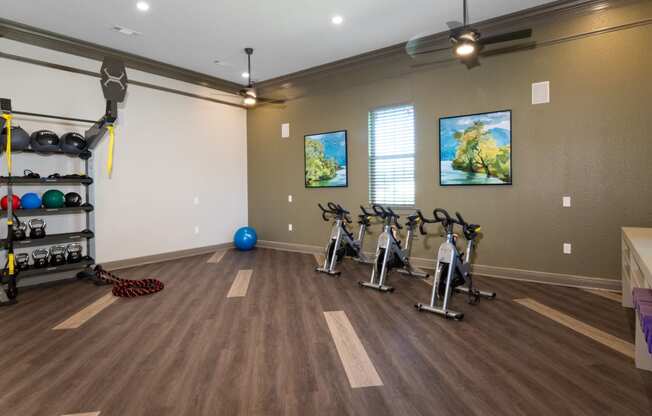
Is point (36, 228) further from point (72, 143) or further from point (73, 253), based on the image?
point (72, 143)

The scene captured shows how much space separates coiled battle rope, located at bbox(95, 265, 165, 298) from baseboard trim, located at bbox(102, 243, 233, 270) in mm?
458

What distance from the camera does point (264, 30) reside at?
193 inches

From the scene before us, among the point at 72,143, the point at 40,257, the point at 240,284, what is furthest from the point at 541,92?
the point at 40,257

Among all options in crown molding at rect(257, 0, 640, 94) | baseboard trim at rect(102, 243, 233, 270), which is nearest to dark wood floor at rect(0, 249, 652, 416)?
baseboard trim at rect(102, 243, 233, 270)

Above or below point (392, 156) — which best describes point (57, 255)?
below

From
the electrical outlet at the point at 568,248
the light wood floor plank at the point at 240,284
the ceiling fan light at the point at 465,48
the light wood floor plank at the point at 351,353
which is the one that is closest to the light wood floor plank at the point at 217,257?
the light wood floor plank at the point at 240,284

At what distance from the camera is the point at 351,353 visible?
2725 mm

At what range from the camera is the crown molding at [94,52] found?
457 centimetres

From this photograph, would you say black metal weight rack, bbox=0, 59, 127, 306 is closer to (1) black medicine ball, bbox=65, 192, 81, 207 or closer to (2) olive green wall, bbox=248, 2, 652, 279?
(1) black medicine ball, bbox=65, 192, 81, 207

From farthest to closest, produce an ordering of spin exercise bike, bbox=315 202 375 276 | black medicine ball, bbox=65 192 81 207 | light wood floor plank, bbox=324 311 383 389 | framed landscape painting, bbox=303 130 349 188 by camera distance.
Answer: framed landscape painting, bbox=303 130 349 188, spin exercise bike, bbox=315 202 375 276, black medicine ball, bbox=65 192 81 207, light wood floor plank, bbox=324 311 383 389

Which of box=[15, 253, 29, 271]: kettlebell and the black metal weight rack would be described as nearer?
the black metal weight rack

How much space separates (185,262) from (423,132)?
179 inches

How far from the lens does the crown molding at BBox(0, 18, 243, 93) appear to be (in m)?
4.57

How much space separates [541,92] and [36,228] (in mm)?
6750
